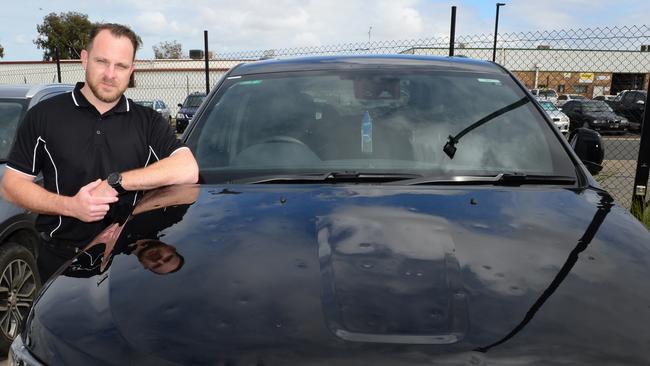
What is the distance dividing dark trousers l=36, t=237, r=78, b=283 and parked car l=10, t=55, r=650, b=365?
702 millimetres

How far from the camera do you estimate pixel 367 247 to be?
5.27 ft

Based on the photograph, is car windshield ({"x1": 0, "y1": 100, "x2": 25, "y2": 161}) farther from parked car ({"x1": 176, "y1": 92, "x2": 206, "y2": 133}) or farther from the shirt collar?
parked car ({"x1": 176, "y1": 92, "x2": 206, "y2": 133})

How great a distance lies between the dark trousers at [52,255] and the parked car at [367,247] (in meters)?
0.70

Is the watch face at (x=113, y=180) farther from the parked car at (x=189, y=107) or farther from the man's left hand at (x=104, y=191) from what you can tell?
the parked car at (x=189, y=107)

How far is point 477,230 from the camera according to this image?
1.74m

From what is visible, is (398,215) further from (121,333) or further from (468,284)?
(121,333)

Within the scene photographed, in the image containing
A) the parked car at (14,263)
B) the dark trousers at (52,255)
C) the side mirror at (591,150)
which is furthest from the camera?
the parked car at (14,263)

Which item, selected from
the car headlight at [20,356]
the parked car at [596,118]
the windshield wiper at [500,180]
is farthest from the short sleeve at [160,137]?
the parked car at [596,118]

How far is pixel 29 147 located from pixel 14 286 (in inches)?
58.7

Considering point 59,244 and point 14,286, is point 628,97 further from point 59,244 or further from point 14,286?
point 59,244

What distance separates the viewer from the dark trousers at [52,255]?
2.74 metres

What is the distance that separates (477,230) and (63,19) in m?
72.1

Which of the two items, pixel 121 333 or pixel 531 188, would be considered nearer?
pixel 121 333

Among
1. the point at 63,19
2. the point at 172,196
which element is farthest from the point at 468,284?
the point at 63,19
